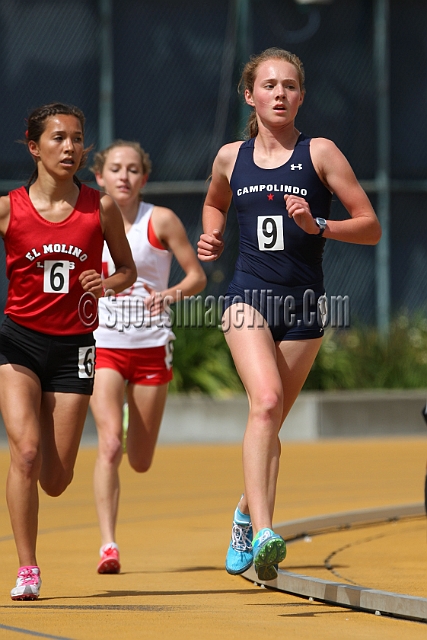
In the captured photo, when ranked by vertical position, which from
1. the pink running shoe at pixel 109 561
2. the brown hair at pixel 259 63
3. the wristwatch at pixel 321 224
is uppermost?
the brown hair at pixel 259 63

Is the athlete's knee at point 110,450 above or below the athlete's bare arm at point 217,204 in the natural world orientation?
below

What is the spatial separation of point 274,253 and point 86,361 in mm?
1157

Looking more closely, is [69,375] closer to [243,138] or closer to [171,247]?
[243,138]

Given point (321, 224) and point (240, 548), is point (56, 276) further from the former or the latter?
point (240, 548)

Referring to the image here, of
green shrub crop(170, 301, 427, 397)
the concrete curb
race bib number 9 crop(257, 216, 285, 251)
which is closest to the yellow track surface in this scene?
the concrete curb

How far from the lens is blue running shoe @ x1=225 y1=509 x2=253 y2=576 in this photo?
6188 millimetres

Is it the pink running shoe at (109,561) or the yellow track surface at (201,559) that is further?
the pink running shoe at (109,561)

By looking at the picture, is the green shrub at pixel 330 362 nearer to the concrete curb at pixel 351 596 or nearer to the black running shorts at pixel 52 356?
the concrete curb at pixel 351 596

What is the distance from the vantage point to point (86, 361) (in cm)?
660

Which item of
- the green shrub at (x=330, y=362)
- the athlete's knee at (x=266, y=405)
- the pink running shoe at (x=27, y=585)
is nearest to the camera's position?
the athlete's knee at (x=266, y=405)

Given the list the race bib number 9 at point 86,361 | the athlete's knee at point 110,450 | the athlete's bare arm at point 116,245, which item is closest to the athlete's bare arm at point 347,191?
the athlete's bare arm at point 116,245

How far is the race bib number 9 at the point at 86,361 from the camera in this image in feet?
21.6

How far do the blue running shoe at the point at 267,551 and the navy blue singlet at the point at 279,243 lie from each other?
112cm

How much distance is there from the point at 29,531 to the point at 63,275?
1.30 metres
